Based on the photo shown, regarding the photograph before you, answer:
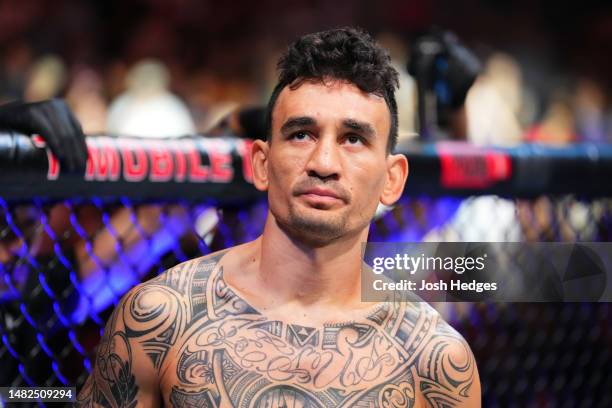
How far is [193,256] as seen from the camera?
82.0 inches

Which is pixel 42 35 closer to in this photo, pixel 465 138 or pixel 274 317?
pixel 465 138

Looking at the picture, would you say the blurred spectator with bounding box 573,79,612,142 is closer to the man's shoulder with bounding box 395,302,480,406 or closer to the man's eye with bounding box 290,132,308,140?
the man's shoulder with bounding box 395,302,480,406

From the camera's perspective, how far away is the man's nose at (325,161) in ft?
5.14

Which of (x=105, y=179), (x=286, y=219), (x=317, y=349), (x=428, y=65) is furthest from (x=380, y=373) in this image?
(x=428, y=65)

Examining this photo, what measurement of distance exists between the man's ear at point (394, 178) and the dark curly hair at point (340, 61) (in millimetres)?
125

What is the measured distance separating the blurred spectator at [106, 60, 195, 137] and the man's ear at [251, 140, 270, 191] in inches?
98.0

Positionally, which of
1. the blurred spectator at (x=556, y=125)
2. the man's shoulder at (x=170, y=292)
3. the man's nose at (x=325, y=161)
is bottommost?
the man's shoulder at (x=170, y=292)

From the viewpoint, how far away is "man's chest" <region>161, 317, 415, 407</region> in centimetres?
160

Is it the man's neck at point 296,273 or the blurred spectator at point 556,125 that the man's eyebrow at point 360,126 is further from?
the blurred spectator at point 556,125

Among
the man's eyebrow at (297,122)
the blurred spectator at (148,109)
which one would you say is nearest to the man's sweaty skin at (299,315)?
the man's eyebrow at (297,122)

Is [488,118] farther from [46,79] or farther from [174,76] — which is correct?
[46,79]

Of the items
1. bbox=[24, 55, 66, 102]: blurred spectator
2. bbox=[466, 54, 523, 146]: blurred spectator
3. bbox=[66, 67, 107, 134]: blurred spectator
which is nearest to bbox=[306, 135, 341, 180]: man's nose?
bbox=[466, 54, 523, 146]: blurred spectator

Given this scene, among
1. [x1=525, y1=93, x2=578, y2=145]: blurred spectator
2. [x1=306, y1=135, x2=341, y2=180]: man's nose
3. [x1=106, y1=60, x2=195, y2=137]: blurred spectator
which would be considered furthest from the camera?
[x1=525, y1=93, x2=578, y2=145]: blurred spectator

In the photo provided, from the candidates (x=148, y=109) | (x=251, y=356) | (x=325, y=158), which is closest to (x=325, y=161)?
(x=325, y=158)
